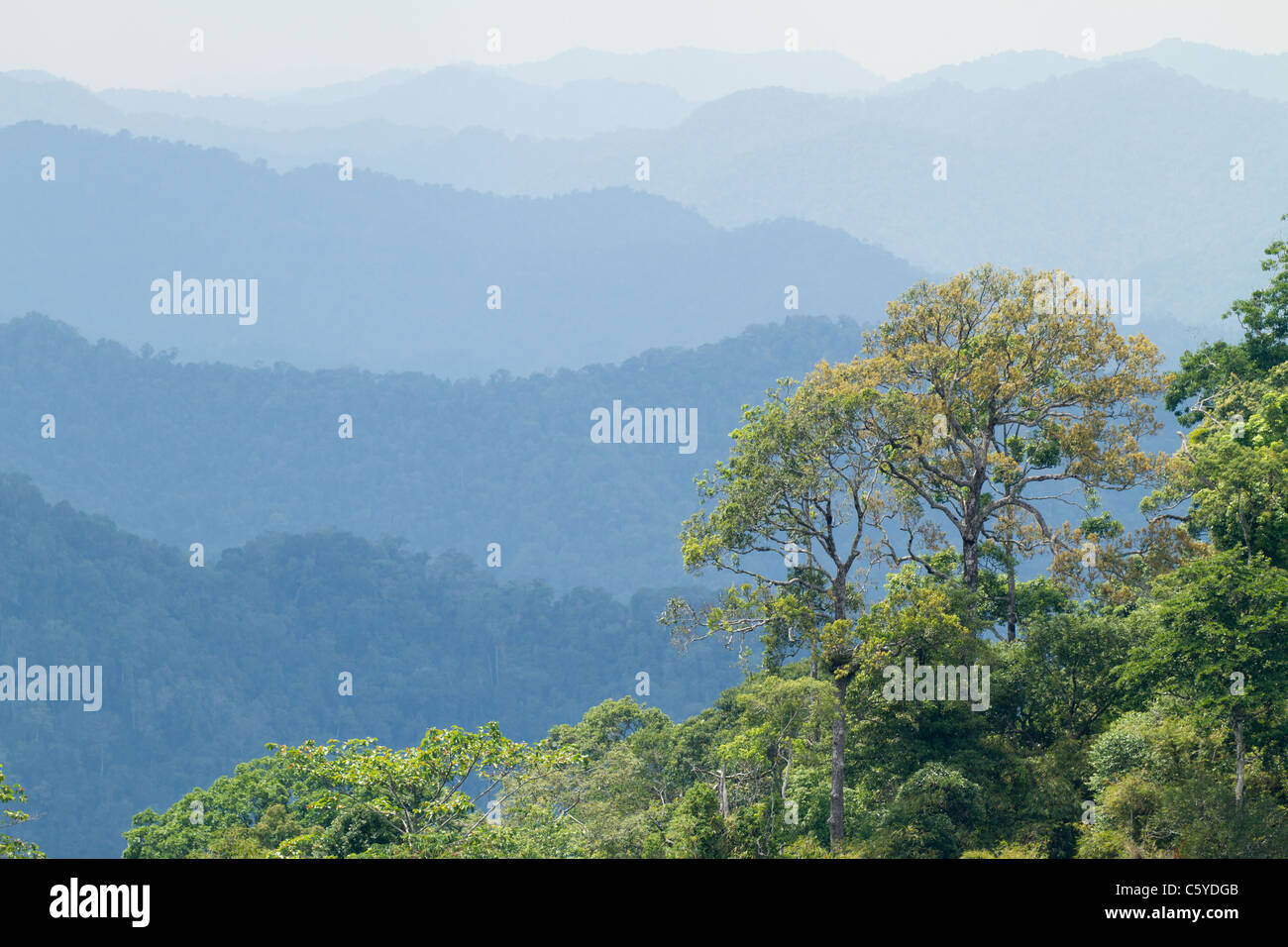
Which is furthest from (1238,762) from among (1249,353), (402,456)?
(402,456)

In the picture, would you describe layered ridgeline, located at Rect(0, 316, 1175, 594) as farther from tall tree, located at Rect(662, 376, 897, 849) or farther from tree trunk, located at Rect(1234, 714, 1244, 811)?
tree trunk, located at Rect(1234, 714, 1244, 811)

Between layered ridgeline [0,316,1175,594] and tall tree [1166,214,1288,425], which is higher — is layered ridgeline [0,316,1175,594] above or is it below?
above

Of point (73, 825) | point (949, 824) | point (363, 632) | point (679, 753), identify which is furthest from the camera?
point (363, 632)

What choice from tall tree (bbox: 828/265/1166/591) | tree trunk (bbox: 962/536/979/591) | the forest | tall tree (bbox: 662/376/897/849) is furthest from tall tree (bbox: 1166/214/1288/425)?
tall tree (bbox: 662/376/897/849)

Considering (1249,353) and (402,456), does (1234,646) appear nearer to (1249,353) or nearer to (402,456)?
(1249,353)
